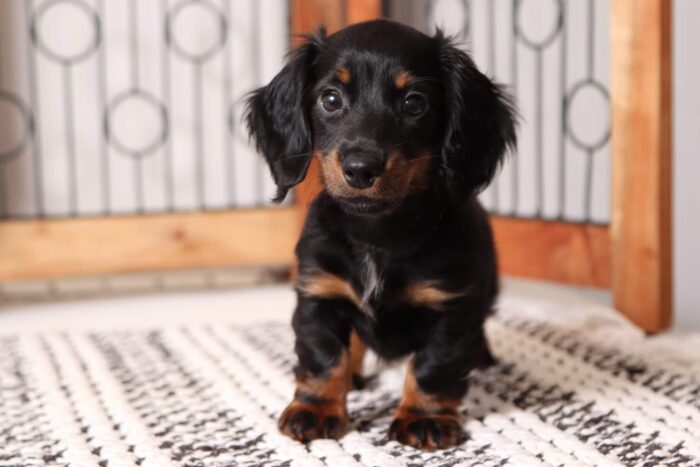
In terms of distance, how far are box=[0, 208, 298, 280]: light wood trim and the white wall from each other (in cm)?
111

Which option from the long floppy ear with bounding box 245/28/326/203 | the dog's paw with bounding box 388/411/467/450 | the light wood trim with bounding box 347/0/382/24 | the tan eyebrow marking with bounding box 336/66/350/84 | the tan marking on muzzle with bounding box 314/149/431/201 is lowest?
the dog's paw with bounding box 388/411/467/450

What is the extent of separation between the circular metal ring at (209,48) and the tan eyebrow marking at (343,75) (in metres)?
1.40

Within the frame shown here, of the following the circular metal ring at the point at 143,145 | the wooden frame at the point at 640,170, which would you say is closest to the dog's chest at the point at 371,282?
the wooden frame at the point at 640,170

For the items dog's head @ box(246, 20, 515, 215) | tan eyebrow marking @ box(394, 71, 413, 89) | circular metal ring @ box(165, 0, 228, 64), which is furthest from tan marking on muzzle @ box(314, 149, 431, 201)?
circular metal ring @ box(165, 0, 228, 64)

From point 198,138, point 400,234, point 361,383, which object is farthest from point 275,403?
point 198,138

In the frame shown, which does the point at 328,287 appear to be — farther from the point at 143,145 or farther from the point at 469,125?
the point at 143,145

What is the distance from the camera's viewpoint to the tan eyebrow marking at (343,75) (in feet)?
4.48

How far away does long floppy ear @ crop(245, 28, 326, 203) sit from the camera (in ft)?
4.80

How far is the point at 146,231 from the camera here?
2.60 metres

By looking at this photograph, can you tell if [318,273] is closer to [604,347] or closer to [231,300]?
[604,347]

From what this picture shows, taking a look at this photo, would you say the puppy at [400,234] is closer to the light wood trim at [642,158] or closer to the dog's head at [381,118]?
the dog's head at [381,118]

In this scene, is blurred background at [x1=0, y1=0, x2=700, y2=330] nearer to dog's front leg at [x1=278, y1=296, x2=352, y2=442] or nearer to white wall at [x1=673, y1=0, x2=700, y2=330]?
white wall at [x1=673, y1=0, x2=700, y2=330]

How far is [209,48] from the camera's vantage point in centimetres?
269

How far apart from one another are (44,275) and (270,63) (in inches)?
36.8
